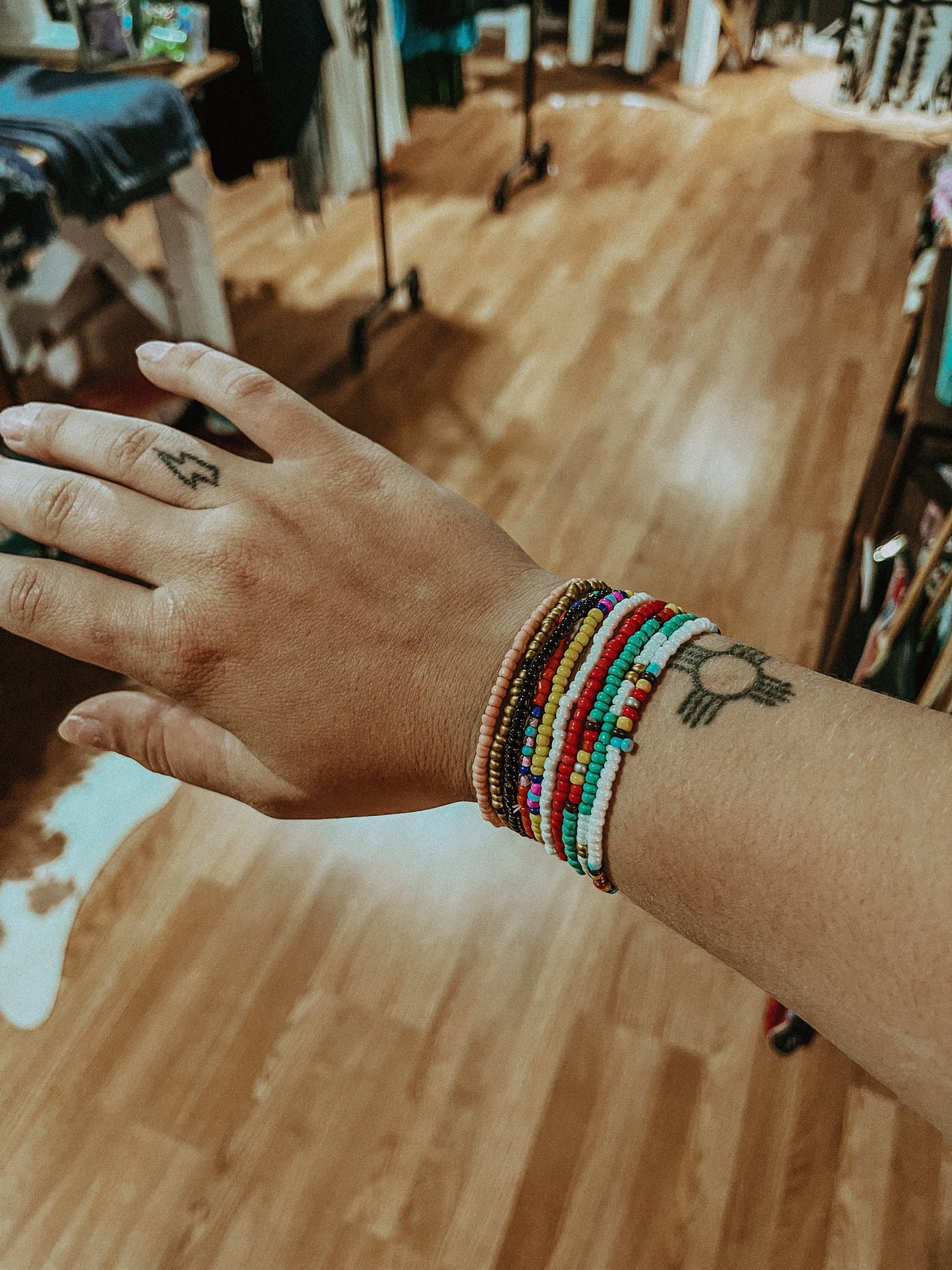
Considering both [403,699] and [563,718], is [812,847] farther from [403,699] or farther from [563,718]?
[403,699]

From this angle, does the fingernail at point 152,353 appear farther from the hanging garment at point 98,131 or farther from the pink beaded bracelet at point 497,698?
the hanging garment at point 98,131

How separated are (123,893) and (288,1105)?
47 cm

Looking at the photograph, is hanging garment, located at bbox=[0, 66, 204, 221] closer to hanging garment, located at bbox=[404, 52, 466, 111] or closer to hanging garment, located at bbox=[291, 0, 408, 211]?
hanging garment, located at bbox=[291, 0, 408, 211]

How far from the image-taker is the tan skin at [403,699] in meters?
0.50

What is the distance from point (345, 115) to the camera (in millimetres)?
2885

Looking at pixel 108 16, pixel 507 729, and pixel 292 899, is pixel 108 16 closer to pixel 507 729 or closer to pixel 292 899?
pixel 292 899

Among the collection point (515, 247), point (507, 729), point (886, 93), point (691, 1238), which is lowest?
point (691, 1238)

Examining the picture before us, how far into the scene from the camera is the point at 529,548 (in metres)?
2.21

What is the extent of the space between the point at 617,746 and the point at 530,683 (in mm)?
79

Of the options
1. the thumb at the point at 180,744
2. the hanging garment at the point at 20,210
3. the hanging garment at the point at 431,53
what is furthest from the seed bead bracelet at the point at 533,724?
the hanging garment at the point at 431,53

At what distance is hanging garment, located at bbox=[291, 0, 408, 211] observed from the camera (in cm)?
276

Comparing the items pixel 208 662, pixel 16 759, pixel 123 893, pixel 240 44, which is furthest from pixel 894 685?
pixel 240 44

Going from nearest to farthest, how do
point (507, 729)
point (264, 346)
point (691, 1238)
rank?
point (507, 729)
point (691, 1238)
point (264, 346)

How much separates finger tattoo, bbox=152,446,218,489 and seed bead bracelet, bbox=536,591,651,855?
31 centimetres
